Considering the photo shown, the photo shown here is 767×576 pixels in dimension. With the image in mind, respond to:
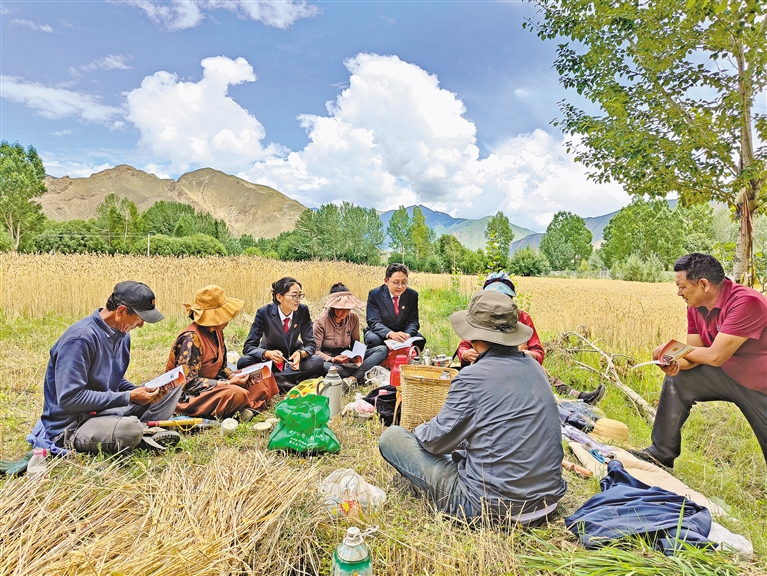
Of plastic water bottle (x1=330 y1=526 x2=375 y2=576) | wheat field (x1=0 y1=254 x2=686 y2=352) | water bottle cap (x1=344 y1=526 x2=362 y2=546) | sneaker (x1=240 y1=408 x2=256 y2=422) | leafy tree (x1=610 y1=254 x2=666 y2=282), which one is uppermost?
leafy tree (x1=610 y1=254 x2=666 y2=282)

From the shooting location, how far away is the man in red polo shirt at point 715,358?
2.98 meters

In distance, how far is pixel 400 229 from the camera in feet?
145

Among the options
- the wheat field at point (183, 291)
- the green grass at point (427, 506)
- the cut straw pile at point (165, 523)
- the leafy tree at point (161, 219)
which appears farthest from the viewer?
the leafy tree at point (161, 219)

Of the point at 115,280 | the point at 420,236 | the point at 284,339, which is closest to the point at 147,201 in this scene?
the point at 420,236

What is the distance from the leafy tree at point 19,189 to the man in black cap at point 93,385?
1368 inches

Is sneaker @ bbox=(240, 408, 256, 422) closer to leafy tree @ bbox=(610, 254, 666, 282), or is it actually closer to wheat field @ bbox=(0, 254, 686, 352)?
wheat field @ bbox=(0, 254, 686, 352)

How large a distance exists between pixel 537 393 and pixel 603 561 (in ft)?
2.40

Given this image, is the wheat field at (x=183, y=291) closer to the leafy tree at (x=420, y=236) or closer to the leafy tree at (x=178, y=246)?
the leafy tree at (x=178, y=246)

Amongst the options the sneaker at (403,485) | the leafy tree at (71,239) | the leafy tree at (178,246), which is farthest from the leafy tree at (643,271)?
the leafy tree at (71,239)

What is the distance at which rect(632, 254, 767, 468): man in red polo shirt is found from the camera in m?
2.98

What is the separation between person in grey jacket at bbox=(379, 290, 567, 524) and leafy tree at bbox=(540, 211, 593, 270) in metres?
53.1

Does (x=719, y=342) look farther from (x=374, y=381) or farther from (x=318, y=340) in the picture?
(x=318, y=340)

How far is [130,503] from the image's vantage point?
2008 millimetres

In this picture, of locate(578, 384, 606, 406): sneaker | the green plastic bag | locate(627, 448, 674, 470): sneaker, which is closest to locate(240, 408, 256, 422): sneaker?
the green plastic bag
